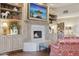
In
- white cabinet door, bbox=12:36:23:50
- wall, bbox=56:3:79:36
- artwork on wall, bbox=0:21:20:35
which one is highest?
wall, bbox=56:3:79:36

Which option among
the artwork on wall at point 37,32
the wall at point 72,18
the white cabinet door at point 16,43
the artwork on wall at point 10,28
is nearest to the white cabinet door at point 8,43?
the white cabinet door at point 16,43

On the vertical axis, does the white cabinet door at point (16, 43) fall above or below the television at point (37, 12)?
below

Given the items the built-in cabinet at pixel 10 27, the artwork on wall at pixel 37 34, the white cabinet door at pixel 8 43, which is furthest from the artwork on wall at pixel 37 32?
the white cabinet door at pixel 8 43

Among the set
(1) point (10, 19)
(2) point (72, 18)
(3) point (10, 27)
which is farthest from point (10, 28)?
(2) point (72, 18)

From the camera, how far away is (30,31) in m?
6.28

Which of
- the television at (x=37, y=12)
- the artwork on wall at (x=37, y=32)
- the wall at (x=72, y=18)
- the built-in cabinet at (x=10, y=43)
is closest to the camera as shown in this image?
the wall at (x=72, y=18)

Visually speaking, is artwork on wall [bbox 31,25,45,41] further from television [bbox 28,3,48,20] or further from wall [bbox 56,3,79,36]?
wall [bbox 56,3,79,36]

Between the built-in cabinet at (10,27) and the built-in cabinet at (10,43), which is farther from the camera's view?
the built-in cabinet at (10,27)

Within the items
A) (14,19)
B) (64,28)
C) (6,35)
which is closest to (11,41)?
(6,35)

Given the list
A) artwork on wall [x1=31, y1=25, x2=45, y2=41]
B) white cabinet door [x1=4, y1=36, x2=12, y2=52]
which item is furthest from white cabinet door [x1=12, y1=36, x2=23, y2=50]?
artwork on wall [x1=31, y1=25, x2=45, y2=41]

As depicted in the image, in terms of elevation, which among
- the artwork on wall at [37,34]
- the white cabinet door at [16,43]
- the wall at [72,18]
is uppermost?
the wall at [72,18]

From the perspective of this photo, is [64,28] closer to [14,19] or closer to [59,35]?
[59,35]

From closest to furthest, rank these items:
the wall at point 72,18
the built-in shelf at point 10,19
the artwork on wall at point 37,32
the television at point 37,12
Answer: the wall at point 72,18, the built-in shelf at point 10,19, the television at point 37,12, the artwork on wall at point 37,32

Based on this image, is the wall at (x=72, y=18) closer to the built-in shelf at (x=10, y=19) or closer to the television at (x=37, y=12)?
the television at (x=37, y=12)
